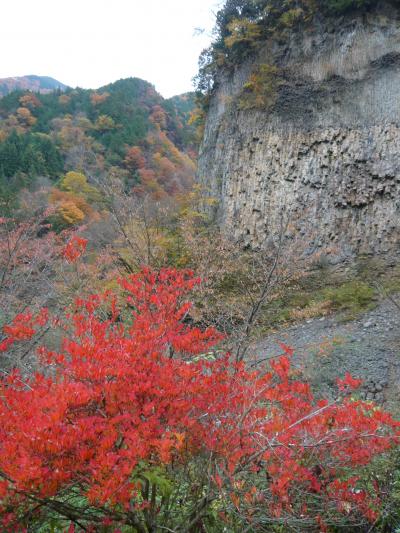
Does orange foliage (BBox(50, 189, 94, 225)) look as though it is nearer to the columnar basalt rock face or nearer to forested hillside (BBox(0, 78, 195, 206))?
forested hillside (BBox(0, 78, 195, 206))

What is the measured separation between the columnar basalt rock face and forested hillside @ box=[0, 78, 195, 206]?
1115 centimetres

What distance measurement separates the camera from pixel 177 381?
3184 millimetres

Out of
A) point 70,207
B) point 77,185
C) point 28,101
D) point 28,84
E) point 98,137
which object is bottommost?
point 70,207

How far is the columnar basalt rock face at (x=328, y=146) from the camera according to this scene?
15055 mm

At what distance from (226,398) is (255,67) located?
61.4 feet

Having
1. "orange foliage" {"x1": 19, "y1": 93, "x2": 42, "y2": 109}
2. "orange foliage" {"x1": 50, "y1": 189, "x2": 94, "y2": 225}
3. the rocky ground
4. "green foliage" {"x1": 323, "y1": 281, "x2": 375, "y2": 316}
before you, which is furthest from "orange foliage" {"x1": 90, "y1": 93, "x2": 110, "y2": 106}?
the rocky ground

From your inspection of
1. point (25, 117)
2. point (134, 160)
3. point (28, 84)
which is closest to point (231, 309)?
point (134, 160)

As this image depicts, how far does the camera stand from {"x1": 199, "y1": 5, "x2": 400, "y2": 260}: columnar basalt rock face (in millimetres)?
15055

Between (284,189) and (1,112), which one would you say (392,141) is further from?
(1,112)

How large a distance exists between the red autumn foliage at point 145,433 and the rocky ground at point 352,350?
477 centimetres

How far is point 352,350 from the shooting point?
10438mm

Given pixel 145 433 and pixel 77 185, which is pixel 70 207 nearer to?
pixel 77 185

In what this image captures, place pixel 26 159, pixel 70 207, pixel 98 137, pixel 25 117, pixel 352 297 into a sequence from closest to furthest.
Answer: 1. pixel 352 297
2. pixel 70 207
3. pixel 26 159
4. pixel 98 137
5. pixel 25 117

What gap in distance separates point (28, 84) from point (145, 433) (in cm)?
9764
